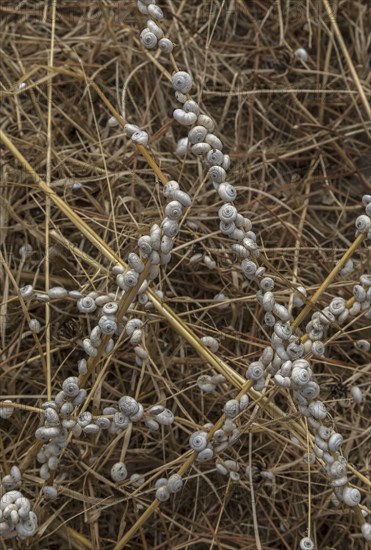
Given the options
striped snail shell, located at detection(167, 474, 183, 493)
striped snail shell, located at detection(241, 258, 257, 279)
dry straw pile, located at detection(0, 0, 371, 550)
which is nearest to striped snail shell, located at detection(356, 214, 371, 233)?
dry straw pile, located at detection(0, 0, 371, 550)

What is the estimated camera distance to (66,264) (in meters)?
1.37

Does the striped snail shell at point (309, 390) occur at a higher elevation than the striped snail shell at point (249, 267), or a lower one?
lower

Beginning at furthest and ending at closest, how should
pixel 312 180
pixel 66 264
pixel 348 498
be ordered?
1. pixel 312 180
2. pixel 66 264
3. pixel 348 498

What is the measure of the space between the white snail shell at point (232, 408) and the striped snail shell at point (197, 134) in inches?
12.1

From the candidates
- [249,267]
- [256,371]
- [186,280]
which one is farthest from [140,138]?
[186,280]

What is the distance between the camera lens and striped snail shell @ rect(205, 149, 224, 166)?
0.94 m

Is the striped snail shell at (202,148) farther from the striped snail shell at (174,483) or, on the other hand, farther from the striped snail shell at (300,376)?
the striped snail shell at (174,483)

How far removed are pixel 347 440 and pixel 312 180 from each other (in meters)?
0.47

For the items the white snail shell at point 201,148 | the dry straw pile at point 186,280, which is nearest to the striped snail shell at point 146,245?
the dry straw pile at point 186,280

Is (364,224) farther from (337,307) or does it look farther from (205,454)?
(205,454)

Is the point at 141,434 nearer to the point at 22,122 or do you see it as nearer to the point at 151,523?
the point at 151,523

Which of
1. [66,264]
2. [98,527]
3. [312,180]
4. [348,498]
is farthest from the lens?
[312,180]

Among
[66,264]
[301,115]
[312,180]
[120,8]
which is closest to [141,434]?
[66,264]

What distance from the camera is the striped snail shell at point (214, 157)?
0.94m
